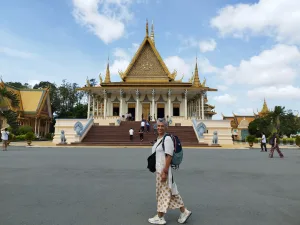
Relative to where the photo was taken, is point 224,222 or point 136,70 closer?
point 224,222

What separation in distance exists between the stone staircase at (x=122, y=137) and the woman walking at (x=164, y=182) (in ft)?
53.1

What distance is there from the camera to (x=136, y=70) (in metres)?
33.1

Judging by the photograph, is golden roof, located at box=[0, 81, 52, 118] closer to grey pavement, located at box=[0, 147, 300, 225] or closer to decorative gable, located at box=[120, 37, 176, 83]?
decorative gable, located at box=[120, 37, 176, 83]

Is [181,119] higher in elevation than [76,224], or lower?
higher

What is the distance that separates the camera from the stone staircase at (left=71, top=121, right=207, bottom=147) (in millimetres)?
19828

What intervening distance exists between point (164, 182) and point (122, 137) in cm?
1888

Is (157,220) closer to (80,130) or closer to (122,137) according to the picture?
(122,137)

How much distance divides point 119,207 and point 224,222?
148 centimetres

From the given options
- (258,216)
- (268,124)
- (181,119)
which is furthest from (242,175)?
(268,124)

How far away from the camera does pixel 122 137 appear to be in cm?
2184

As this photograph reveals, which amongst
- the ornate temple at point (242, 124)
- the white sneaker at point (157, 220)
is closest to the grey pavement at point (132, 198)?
the white sneaker at point (157, 220)

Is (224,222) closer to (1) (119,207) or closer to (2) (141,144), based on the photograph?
(1) (119,207)

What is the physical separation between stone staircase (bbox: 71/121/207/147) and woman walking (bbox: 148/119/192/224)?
637 inches

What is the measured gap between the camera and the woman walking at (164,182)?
10.2 feet
